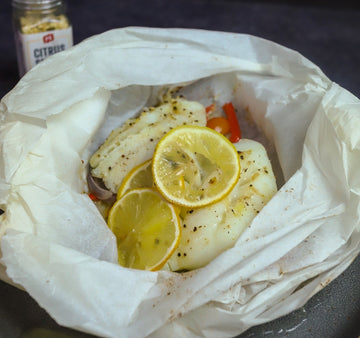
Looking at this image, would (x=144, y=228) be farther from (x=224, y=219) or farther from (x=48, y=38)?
(x=48, y=38)

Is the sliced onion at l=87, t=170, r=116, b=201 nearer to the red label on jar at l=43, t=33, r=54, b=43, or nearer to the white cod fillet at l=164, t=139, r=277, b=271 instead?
the white cod fillet at l=164, t=139, r=277, b=271

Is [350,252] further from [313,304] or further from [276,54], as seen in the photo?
[276,54]

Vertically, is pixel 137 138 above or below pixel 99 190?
above

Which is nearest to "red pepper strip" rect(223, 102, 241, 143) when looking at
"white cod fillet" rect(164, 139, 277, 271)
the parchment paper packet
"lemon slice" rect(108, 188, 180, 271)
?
the parchment paper packet

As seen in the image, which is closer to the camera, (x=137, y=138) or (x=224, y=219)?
(x=224, y=219)

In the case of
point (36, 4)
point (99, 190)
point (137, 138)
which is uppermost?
point (36, 4)

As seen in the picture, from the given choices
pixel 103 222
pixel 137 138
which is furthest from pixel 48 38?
pixel 103 222
